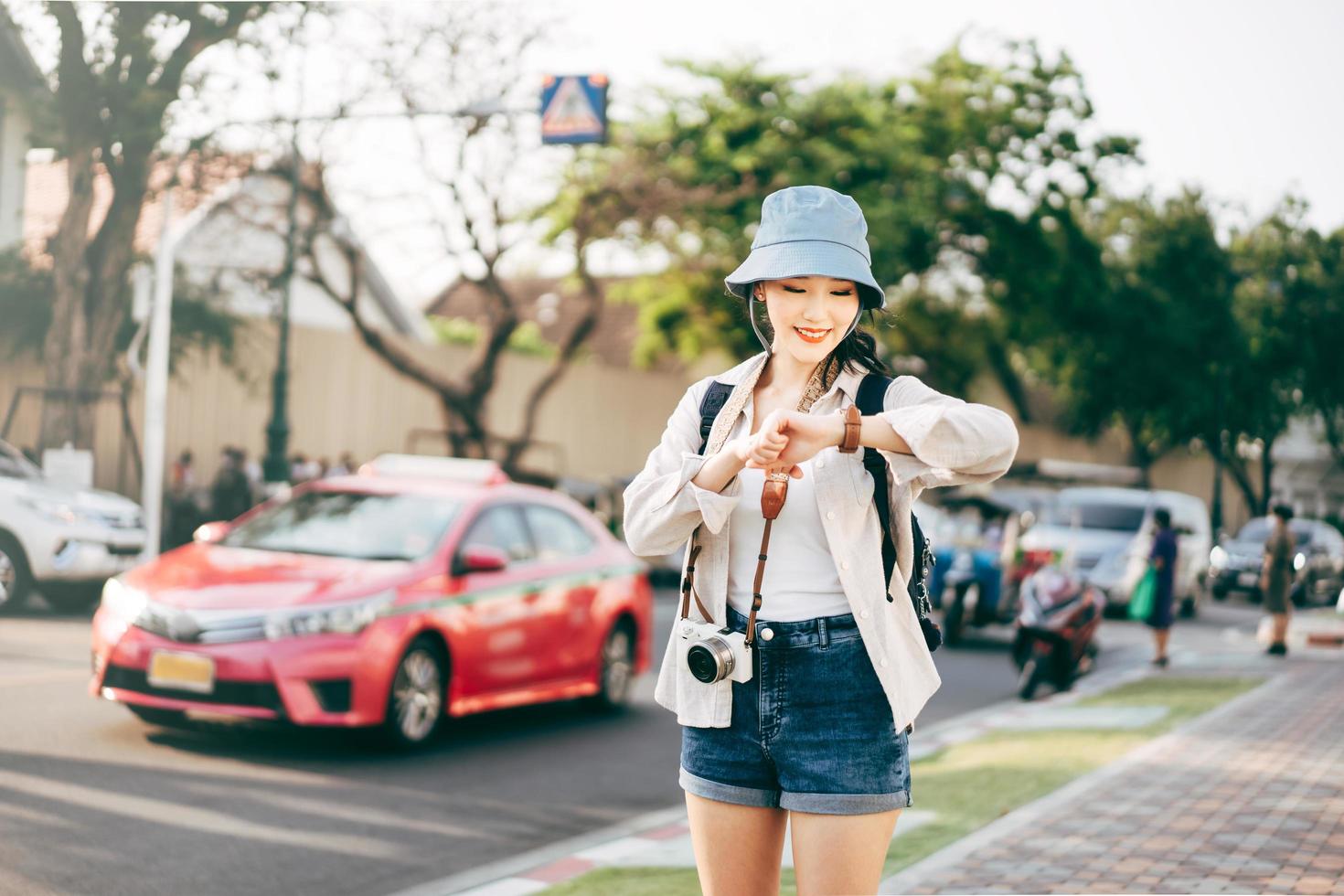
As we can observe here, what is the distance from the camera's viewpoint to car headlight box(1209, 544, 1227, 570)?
30781 millimetres

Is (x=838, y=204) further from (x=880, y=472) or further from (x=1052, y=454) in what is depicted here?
(x=1052, y=454)

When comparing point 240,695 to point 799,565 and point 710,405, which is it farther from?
point 799,565

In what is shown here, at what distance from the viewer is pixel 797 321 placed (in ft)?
9.57

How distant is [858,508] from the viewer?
2830 millimetres

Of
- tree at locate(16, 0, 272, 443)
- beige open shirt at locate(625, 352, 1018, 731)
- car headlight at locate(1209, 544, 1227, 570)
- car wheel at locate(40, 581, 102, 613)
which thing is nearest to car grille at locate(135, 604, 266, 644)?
beige open shirt at locate(625, 352, 1018, 731)

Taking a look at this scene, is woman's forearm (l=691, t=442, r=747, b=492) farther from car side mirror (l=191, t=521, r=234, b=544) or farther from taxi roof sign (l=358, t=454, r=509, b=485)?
taxi roof sign (l=358, t=454, r=509, b=485)

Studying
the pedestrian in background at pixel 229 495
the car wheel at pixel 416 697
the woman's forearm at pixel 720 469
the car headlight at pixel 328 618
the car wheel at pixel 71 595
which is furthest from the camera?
the pedestrian in background at pixel 229 495

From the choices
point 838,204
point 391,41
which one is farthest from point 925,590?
point 391,41

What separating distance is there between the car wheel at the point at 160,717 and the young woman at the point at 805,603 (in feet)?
19.9

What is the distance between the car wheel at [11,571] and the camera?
13.0 meters

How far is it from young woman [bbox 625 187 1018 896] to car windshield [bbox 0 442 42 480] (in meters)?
12.1

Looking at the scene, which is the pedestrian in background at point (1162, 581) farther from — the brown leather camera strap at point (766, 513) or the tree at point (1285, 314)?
the tree at point (1285, 314)

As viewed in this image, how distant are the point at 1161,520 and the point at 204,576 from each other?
990cm

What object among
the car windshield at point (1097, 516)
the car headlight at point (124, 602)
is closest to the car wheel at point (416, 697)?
the car headlight at point (124, 602)
